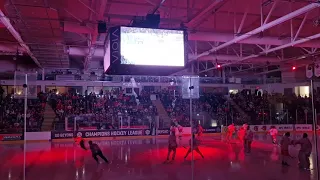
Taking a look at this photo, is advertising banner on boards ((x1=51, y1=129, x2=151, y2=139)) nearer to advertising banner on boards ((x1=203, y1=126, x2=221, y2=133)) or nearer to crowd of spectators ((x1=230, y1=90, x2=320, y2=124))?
advertising banner on boards ((x1=203, y1=126, x2=221, y2=133))

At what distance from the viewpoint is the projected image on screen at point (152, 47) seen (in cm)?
637

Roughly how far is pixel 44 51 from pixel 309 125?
83.6 ft

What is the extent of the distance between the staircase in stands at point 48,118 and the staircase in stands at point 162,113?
10.0m

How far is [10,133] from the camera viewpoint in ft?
76.2

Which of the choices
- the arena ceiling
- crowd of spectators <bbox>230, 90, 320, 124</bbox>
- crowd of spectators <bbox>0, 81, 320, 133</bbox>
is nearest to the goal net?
the arena ceiling

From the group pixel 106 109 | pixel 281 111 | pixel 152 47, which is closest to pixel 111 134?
pixel 106 109

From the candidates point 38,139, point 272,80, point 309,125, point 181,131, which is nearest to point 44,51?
point 38,139

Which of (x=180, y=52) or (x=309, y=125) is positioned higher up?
(x=180, y=52)

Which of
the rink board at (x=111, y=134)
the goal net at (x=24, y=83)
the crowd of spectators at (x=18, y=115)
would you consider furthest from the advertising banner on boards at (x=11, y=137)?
the goal net at (x=24, y=83)

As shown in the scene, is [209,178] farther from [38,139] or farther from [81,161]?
[38,139]

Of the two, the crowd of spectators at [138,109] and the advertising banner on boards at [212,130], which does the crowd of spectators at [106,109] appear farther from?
the advertising banner on boards at [212,130]

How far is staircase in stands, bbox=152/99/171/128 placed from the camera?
29.2 m

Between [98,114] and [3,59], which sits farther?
[3,59]

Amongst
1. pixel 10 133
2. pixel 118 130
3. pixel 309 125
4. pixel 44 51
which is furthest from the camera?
pixel 309 125
